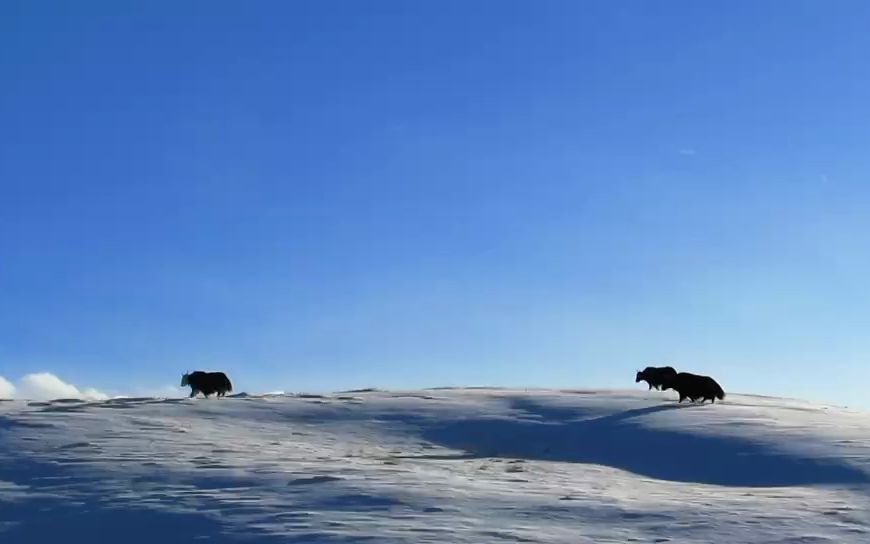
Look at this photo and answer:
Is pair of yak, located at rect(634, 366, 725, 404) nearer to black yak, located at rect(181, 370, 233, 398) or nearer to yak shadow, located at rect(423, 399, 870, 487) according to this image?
yak shadow, located at rect(423, 399, 870, 487)

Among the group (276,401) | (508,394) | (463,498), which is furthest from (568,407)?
A: (463,498)

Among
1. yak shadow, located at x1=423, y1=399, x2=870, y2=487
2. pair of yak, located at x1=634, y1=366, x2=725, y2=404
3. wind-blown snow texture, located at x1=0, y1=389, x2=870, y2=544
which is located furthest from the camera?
pair of yak, located at x1=634, y1=366, x2=725, y2=404

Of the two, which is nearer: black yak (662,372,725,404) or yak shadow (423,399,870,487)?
yak shadow (423,399,870,487)

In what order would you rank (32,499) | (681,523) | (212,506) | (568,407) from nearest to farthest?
(681,523) → (212,506) → (32,499) → (568,407)

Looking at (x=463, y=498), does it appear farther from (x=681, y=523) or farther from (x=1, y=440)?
(x=1, y=440)

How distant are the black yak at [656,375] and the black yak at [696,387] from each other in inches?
118

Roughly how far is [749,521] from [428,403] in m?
14.0

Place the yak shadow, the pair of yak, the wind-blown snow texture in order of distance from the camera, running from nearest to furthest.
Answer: the wind-blown snow texture → the yak shadow → the pair of yak

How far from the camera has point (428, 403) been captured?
27422 millimetres

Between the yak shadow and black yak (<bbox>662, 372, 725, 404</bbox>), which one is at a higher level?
black yak (<bbox>662, 372, 725, 404</bbox>)

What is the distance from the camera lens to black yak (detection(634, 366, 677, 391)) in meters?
30.9

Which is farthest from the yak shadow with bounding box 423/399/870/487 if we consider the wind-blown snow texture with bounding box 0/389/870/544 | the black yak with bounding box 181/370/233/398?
the black yak with bounding box 181/370/233/398

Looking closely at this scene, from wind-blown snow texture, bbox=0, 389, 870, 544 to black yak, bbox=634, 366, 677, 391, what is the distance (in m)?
2.61

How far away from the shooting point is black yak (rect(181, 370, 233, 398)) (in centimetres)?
2889
